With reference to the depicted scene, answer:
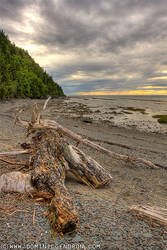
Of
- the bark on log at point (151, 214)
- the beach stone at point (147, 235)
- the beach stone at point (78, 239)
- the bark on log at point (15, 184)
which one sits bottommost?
the beach stone at point (147, 235)

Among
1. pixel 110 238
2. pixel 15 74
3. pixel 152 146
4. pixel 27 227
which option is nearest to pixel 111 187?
pixel 110 238

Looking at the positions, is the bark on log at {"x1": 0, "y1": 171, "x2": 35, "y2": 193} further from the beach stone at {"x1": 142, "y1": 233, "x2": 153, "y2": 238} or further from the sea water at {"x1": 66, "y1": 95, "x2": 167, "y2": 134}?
the sea water at {"x1": 66, "y1": 95, "x2": 167, "y2": 134}

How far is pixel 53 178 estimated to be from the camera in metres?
4.13

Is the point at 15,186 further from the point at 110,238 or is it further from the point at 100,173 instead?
the point at 100,173

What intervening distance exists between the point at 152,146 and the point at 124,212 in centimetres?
1176

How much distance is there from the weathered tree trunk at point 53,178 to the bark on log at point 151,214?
1681 millimetres

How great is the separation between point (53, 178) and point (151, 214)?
2.55 meters

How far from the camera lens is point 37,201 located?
374cm

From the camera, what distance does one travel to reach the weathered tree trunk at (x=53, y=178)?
2.92 meters

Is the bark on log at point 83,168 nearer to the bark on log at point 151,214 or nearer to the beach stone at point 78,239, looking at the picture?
the bark on log at point 151,214

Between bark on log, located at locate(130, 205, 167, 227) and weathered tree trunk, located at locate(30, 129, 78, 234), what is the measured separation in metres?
1.68

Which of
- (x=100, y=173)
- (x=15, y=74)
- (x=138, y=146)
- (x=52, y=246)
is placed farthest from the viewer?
(x=15, y=74)

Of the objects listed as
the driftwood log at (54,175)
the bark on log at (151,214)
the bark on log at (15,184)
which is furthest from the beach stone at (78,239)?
the bark on log at (15,184)

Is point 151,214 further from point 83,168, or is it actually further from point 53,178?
point 83,168
